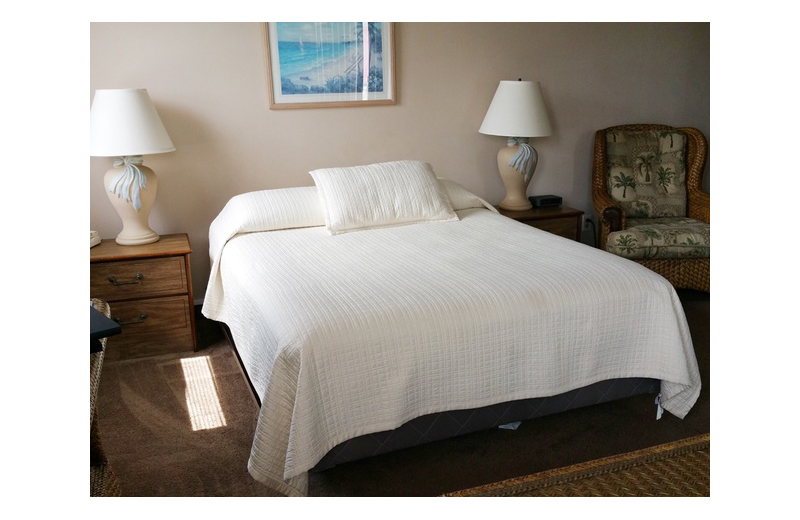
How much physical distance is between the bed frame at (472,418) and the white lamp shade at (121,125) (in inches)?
51.2

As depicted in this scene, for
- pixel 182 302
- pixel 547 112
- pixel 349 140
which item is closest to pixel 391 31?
pixel 349 140

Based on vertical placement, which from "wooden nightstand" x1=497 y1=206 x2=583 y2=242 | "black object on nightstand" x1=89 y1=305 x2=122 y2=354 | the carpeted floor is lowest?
the carpeted floor

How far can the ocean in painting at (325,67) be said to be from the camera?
10.7 feet

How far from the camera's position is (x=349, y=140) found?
347cm

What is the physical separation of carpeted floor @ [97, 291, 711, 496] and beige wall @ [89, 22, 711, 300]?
3.42 ft

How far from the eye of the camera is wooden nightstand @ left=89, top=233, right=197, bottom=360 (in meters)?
2.77

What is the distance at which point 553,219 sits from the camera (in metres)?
3.59

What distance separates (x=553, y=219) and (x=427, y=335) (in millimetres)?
1957

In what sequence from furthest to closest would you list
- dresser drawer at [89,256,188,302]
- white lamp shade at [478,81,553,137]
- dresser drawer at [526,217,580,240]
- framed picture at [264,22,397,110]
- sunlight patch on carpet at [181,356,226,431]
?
dresser drawer at [526,217,580,240] < white lamp shade at [478,81,553,137] < framed picture at [264,22,397,110] < dresser drawer at [89,256,188,302] < sunlight patch on carpet at [181,356,226,431]

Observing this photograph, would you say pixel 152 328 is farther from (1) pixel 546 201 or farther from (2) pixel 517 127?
(1) pixel 546 201

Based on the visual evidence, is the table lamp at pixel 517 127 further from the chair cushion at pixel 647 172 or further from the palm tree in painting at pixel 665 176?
the palm tree in painting at pixel 665 176

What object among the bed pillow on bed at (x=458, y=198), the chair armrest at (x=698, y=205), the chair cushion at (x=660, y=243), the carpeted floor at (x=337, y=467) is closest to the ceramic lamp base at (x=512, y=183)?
the bed pillow on bed at (x=458, y=198)

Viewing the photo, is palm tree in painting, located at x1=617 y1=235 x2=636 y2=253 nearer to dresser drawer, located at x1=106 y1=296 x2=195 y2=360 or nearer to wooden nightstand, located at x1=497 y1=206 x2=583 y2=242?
wooden nightstand, located at x1=497 y1=206 x2=583 y2=242

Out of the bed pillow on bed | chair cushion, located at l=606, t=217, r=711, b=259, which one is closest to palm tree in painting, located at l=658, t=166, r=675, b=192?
chair cushion, located at l=606, t=217, r=711, b=259
